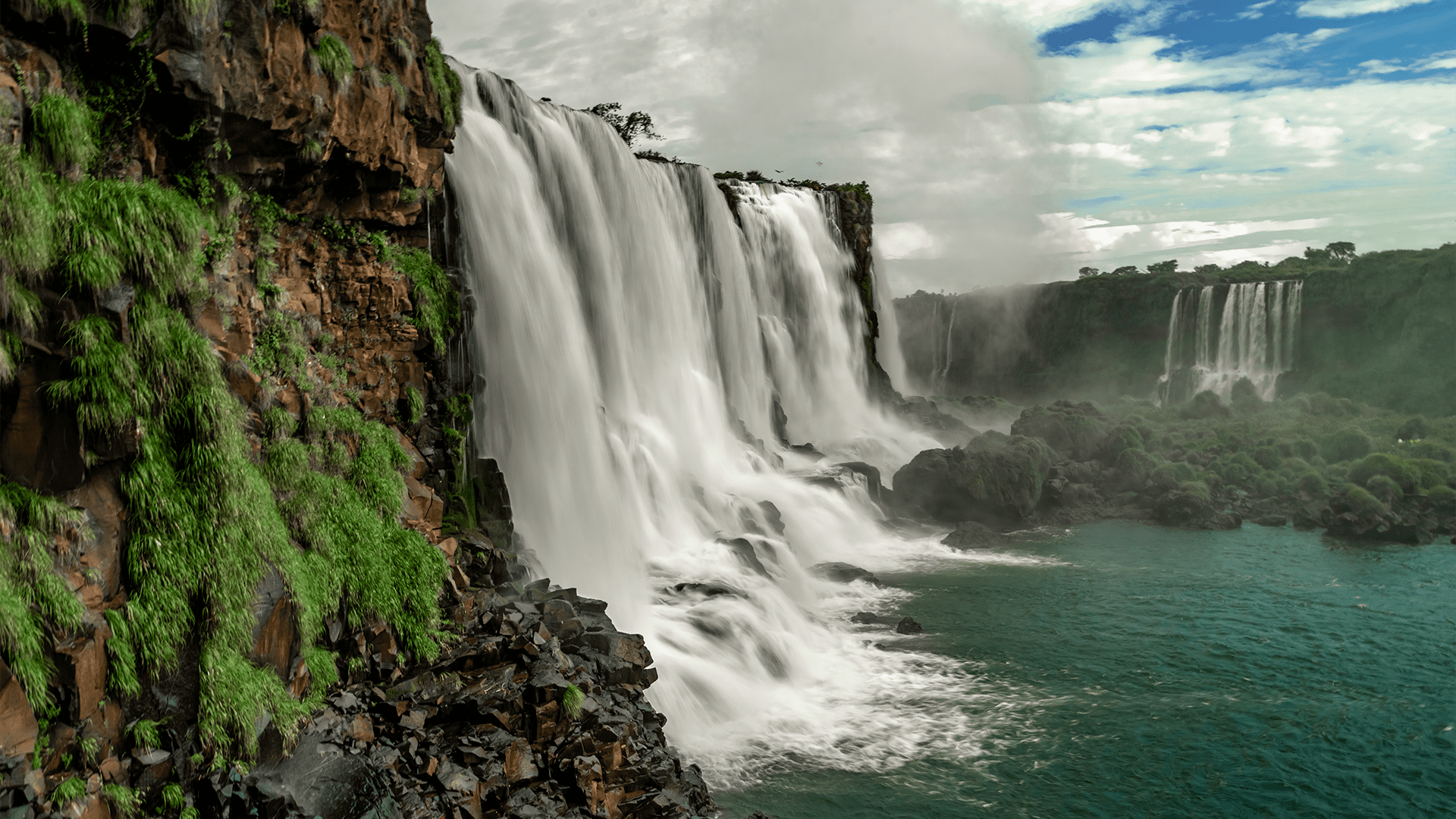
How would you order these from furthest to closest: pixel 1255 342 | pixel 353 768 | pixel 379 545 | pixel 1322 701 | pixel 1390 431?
pixel 1255 342
pixel 1390 431
pixel 1322 701
pixel 379 545
pixel 353 768

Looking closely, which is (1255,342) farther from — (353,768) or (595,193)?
(353,768)

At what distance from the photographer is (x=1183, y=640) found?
55.1ft

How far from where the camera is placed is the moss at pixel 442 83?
12.6m

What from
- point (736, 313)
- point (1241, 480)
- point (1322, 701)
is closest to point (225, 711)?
point (1322, 701)

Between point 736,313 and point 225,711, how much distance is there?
2512cm

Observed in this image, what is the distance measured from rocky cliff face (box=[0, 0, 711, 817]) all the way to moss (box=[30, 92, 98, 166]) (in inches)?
0.7

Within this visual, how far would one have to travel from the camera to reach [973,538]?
2450cm

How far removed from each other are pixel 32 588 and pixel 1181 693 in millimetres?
15230

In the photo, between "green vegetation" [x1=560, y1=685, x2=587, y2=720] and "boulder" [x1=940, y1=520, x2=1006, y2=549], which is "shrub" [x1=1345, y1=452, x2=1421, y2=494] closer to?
"boulder" [x1=940, y1=520, x2=1006, y2=549]

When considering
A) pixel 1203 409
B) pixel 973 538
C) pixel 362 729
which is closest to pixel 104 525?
pixel 362 729

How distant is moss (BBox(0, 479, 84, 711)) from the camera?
5367mm

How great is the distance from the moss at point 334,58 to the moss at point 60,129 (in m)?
3.61

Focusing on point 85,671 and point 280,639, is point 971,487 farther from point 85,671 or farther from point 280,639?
point 85,671

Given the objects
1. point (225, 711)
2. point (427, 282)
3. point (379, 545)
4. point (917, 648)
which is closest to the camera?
point (225, 711)
